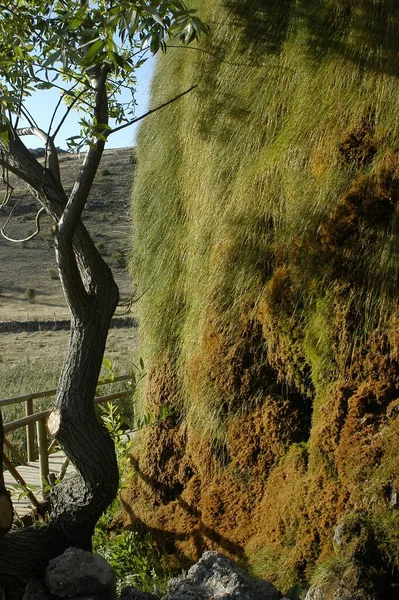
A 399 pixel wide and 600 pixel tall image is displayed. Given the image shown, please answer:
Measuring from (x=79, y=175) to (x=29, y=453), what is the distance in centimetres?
463

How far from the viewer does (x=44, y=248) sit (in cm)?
3400

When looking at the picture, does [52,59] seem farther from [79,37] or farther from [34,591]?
[34,591]

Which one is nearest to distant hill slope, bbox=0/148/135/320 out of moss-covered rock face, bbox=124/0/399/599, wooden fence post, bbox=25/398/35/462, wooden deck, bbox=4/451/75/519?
wooden fence post, bbox=25/398/35/462

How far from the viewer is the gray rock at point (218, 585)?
11.1 feet

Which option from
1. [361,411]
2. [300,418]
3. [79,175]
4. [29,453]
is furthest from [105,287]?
[29,453]

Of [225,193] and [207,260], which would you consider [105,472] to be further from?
[225,193]

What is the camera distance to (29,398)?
7621 mm

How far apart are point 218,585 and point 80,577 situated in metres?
0.83

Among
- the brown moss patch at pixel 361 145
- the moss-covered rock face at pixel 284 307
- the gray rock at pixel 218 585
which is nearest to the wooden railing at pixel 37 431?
the moss-covered rock face at pixel 284 307

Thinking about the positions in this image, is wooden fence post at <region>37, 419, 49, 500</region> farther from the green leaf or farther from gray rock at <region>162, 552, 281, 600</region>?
the green leaf

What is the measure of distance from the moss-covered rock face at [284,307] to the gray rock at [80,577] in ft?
→ 2.55

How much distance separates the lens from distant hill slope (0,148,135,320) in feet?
95.3

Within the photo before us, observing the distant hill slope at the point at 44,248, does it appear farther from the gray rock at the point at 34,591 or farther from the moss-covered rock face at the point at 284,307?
the gray rock at the point at 34,591

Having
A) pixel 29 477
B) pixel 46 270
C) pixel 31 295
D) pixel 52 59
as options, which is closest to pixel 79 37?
pixel 52 59
